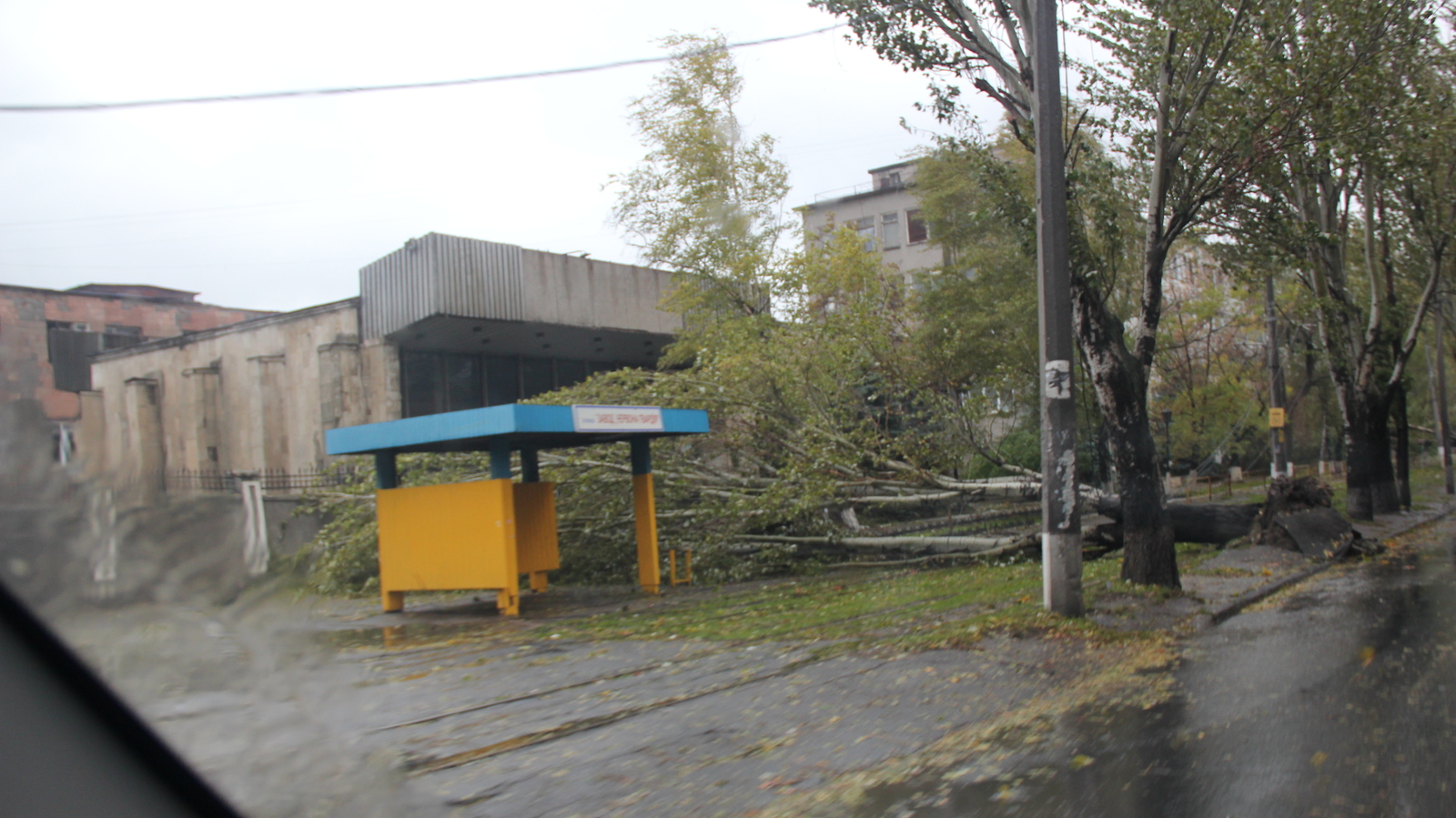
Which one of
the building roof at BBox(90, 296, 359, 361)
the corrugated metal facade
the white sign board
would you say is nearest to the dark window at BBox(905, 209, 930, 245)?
the corrugated metal facade

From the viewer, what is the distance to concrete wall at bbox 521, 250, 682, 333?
26234 millimetres

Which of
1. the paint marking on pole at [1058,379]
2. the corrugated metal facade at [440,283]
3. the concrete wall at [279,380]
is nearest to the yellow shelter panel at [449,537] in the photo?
the paint marking on pole at [1058,379]

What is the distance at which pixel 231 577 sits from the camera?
9.29 ft

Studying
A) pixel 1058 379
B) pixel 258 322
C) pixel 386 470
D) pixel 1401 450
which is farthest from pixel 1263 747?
pixel 258 322

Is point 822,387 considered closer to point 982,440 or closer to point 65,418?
point 982,440

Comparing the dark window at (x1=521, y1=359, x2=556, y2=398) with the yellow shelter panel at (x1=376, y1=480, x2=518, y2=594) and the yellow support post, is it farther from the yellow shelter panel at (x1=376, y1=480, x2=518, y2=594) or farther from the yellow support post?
the yellow shelter panel at (x1=376, y1=480, x2=518, y2=594)

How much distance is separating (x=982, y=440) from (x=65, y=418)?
16.0m

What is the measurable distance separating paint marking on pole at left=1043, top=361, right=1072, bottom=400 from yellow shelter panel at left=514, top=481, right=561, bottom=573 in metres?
7.77

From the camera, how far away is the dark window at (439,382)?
2583 cm

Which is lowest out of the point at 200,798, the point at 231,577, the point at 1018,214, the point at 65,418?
the point at 200,798

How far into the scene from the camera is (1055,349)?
965 centimetres

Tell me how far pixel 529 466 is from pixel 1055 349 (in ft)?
27.8

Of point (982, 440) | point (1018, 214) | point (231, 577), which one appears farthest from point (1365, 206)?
point (231, 577)

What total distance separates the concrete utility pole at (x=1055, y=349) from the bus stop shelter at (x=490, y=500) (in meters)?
6.03
